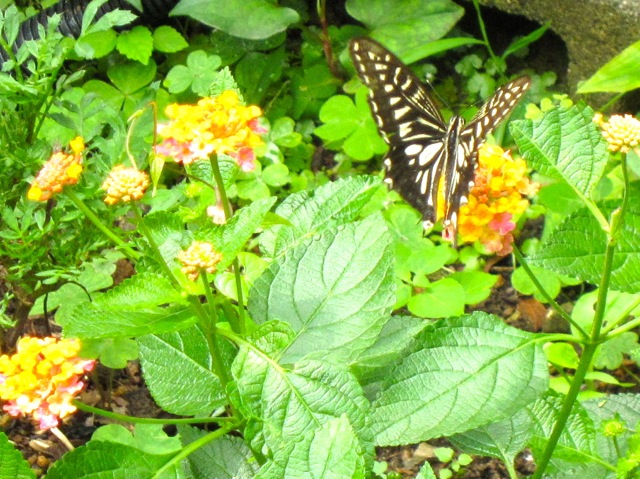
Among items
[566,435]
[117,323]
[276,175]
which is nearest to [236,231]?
[117,323]

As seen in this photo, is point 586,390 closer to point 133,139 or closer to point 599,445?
point 599,445

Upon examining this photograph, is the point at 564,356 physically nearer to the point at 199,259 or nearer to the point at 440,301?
the point at 440,301

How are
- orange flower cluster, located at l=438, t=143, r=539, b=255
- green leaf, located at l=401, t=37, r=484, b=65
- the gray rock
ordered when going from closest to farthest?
1. orange flower cluster, located at l=438, t=143, r=539, b=255
2. the gray rock
3. green leaf, located at l=401, t=37, r=484, b=65

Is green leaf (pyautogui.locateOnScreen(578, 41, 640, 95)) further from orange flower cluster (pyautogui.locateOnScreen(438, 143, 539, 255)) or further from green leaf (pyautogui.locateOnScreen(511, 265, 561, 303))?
orange flower cluster (pyautogui.locateOnScreen(438, 143, 539, 255))

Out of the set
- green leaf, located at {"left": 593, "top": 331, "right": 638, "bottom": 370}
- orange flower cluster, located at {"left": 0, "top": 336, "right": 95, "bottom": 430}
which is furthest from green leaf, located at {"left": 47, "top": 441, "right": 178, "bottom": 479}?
green leaf, located at {"left": 593, "top": 331, "right": 638, "bottom": 370}

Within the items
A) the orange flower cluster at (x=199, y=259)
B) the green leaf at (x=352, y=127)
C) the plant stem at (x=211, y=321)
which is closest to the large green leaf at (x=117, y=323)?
the plant stem at (x=211, y=321)
